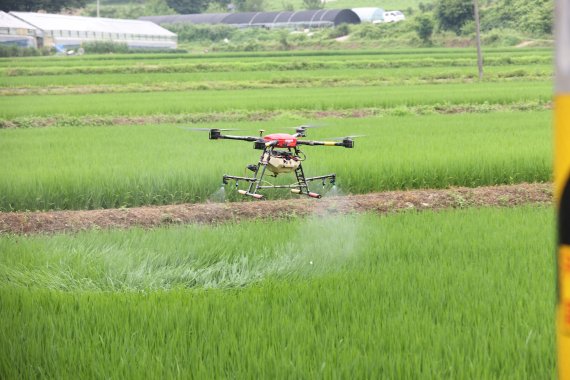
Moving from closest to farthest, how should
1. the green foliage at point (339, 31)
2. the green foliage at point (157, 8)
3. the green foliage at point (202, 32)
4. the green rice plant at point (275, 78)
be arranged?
1. the green rice plant at point (275, 78)
2. the green foliage at point (157, 8)
3. the green foliage at point (202, 32)
4. the green foliage at point (339, 31)

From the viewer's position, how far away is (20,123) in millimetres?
12391

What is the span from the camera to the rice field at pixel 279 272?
2.28 meters

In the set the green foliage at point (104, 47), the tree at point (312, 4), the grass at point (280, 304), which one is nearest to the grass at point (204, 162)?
the grass at point (280, 304)

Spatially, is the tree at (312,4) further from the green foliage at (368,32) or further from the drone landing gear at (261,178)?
the drone landing gear at (261,178)

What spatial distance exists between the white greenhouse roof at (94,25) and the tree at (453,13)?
865cm

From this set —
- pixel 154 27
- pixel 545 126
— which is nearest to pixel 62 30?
pixel 154 27

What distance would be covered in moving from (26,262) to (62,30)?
19893mm

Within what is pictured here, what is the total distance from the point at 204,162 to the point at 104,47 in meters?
20.8

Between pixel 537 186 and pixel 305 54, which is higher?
pixel 305 54

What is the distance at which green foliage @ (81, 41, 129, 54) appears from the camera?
25945mm

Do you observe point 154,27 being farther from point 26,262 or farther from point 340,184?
point 26,262

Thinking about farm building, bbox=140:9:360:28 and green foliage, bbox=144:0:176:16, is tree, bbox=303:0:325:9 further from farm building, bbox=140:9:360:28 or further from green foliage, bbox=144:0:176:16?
green foliage, bbox=144:0:176:16

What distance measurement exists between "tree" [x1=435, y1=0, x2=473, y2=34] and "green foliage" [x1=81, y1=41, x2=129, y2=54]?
10.2 m

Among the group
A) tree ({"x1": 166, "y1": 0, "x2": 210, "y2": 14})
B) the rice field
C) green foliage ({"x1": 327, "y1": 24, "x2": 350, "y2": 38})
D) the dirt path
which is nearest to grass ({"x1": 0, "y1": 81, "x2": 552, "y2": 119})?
the rice field
